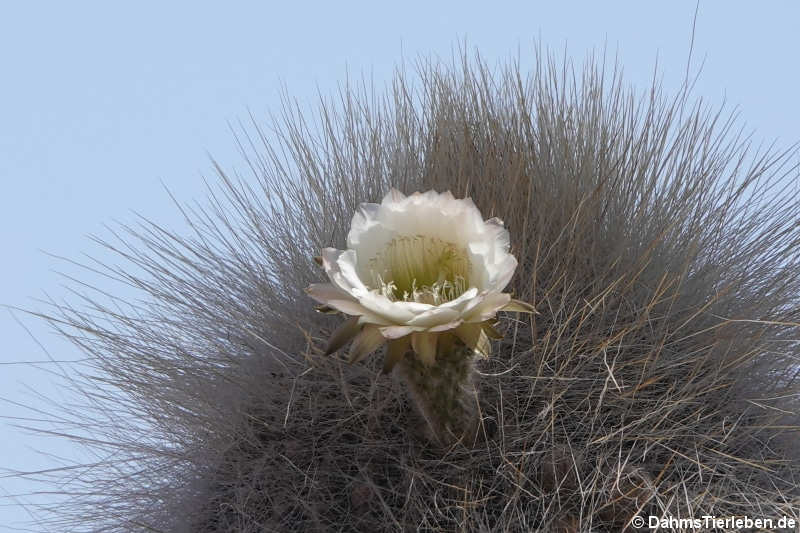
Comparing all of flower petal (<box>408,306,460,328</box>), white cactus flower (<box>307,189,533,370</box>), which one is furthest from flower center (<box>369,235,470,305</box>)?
flower petal (<box>408,306,460,328</box>)

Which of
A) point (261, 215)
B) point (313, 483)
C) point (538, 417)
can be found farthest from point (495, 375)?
point (261, 215)

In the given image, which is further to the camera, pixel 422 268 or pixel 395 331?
pixel 422 268

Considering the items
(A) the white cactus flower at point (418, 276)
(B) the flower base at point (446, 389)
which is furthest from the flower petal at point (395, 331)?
(B) the flower base at point (446, 389)

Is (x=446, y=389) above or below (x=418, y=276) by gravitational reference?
below

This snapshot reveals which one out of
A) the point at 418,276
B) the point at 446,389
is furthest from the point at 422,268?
the point at 446,389

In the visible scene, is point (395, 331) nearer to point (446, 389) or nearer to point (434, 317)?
point (434, 317)

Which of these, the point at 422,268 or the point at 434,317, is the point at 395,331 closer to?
the point at 434,317

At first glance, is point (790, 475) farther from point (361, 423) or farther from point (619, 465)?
point (361, 423)
